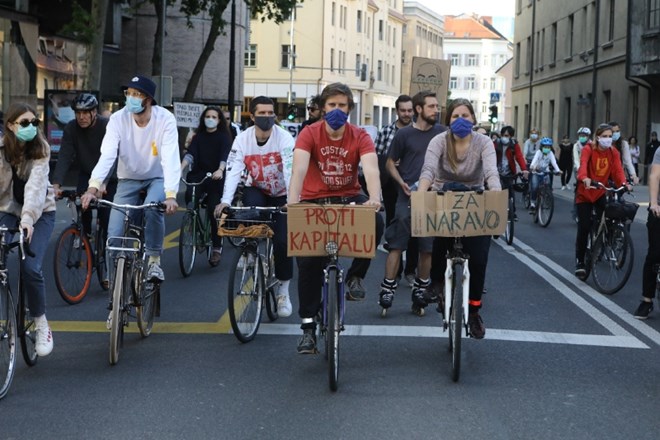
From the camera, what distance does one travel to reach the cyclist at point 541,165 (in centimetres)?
2073

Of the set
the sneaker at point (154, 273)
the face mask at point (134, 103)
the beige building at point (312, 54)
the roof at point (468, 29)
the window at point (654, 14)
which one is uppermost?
the roof at point (468, 29)

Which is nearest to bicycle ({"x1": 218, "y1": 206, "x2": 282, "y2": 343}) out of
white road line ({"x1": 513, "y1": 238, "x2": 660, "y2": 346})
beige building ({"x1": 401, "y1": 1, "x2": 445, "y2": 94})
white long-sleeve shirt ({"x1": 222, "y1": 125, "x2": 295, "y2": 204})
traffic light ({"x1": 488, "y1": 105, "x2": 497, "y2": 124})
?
white long-sleeve shirt ({"x1": 222, "y1": 125, "x2": 295, "y2": 204})

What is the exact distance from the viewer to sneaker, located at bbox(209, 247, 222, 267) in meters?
13.0

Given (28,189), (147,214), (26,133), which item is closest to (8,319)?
(28,189)

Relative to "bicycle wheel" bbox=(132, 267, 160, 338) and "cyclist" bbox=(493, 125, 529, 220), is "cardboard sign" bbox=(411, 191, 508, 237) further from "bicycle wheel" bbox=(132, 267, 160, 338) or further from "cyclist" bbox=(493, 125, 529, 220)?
"cyclist" bbox=(493, 125, 529, 220)

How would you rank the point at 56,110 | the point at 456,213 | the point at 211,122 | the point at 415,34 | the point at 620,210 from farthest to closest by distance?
the point at 415,34
the point at 56,110
the point at 211,122
the point at 620,210
the point at 456,213

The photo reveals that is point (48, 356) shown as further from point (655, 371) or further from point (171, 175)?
point (655, 371)

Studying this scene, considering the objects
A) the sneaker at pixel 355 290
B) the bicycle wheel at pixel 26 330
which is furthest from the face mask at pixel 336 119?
the bicycle wheel at pixel 26 330

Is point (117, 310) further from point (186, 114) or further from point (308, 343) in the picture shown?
point (186, 114)

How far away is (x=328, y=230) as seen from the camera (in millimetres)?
6910

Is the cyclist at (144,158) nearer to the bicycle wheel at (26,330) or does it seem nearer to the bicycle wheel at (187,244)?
the bicycle wheel at (26,330)

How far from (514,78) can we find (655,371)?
63388mm

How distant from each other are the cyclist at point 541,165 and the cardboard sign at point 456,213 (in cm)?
1349

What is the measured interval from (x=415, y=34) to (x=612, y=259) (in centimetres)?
10692
